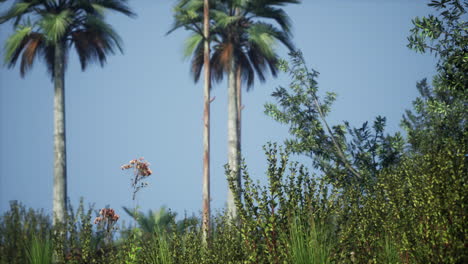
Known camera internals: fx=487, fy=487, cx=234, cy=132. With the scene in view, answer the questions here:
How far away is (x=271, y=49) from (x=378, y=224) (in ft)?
38.1

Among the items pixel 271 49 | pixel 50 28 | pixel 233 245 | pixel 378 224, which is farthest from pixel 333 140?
pixel 50 28

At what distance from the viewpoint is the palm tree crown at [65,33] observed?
1608 cm

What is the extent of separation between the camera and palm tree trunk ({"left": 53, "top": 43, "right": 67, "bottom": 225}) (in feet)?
48.2

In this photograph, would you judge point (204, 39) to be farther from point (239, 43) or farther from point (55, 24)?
point (55, 24)

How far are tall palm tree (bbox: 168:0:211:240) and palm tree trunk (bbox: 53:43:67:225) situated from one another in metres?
3.92

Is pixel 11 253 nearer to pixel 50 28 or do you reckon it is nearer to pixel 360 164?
pixel 50 28

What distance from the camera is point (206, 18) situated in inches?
618

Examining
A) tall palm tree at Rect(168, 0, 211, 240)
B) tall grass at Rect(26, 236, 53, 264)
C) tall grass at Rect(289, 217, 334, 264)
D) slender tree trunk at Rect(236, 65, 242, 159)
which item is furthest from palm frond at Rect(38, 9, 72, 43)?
tall grass at Rect(289, 217, 334, 264)

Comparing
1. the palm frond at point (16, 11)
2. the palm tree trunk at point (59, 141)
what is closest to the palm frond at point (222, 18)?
the palm tree trunk at point (59, 141)

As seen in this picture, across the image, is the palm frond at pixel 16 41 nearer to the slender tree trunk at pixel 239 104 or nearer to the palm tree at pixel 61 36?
the palm tree at pixel 61 36

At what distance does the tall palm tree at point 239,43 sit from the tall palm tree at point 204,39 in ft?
0.23

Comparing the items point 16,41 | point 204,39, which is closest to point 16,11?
point 16,41

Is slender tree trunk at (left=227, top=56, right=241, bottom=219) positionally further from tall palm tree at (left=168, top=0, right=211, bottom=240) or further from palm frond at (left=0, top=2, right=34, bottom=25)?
palm frond at (left=0, top=2, right=34, bottom=25)

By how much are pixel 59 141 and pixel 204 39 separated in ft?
18.3
